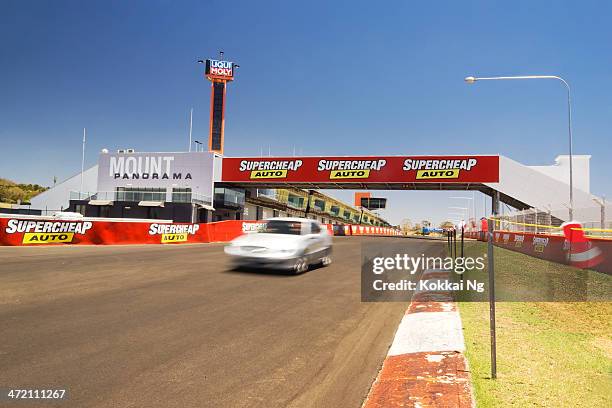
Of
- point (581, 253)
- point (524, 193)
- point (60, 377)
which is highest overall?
point (524, 193)

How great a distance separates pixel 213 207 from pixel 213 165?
4488 millimetres

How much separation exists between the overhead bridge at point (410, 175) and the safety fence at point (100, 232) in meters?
12.8

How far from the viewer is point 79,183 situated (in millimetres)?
45719

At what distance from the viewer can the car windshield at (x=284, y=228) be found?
12641 millimetres

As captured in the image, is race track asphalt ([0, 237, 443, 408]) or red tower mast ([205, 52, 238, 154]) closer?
race track asphalt ([0, 237, 443, 408])

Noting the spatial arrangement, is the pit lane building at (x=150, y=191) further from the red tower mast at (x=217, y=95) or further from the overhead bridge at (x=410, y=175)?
the red tower mast at (x=217, y=95)

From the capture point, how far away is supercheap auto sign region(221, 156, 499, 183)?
4031cm

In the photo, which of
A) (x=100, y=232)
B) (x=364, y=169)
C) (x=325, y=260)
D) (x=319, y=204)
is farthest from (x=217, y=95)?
(x=325, y=260)

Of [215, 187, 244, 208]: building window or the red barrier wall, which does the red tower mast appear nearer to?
[215, 187, 244, 208]: building window

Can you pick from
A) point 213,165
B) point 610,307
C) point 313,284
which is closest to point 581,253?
point 610,307

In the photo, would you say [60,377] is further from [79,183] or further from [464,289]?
[79,183]

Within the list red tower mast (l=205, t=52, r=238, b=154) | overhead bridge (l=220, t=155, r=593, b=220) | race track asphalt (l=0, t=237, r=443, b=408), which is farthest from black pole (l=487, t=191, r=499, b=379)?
red tower mast (l=205, t=52, r=238, b=154)

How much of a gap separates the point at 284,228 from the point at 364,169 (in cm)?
3047

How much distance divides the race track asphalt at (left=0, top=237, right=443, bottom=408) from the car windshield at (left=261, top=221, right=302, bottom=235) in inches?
110
